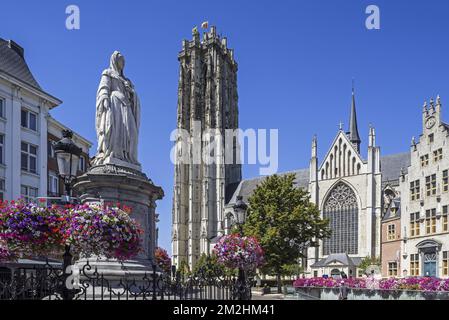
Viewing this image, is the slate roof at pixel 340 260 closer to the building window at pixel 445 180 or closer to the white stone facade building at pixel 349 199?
the white stone facade building at pixel 349 199

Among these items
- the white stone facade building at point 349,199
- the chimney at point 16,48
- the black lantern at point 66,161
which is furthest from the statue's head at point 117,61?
the white stone facade building at point 349,199

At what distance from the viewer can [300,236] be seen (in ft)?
158

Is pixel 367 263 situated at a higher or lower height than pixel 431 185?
lower

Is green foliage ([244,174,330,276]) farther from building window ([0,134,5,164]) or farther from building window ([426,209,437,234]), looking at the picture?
building window ([0,134,5,164])

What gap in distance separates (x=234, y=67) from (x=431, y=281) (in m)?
89.9

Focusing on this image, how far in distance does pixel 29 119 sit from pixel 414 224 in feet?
108

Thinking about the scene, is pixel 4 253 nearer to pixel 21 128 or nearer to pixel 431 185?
pixel 21 128

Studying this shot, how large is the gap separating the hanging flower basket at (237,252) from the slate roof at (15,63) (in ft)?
85.3

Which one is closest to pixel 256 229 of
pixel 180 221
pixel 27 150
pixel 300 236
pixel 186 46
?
pixel 300 236

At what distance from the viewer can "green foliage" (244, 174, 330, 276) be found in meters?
45.5

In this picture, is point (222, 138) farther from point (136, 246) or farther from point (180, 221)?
point (136, 246)

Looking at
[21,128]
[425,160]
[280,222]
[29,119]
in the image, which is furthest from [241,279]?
[425,160]

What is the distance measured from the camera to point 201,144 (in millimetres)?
103812

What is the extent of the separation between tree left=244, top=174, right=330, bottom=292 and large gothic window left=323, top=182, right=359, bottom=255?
30.1 metres
